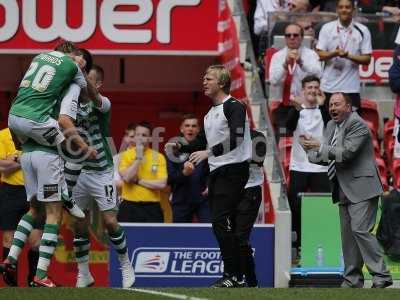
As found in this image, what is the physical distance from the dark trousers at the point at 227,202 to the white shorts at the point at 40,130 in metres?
1.59

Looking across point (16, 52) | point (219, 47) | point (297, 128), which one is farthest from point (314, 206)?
point (16, 52)

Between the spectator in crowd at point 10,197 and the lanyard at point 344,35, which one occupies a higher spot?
the lanyard at point 344,35

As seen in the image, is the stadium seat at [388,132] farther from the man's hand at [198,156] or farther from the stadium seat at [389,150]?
the man's hand at [198,156]

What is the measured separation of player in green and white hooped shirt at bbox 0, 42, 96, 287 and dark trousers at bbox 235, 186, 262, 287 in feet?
6.89

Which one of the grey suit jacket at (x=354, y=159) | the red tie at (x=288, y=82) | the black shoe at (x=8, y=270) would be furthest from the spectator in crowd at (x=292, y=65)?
the black shoe at (x=8, y=270)

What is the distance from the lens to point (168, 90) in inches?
793

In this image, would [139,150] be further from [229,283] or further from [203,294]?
[203,294]

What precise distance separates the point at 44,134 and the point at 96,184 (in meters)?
1.12

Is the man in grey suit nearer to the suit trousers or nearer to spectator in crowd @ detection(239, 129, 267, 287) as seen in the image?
the suit trousers

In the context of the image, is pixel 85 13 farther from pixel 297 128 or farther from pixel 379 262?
pixel 379 262

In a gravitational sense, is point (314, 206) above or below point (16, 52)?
below

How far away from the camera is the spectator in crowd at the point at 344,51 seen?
55.8 ft

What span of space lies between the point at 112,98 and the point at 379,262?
26.9ft

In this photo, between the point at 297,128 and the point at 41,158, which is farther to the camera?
the point at 297,128
